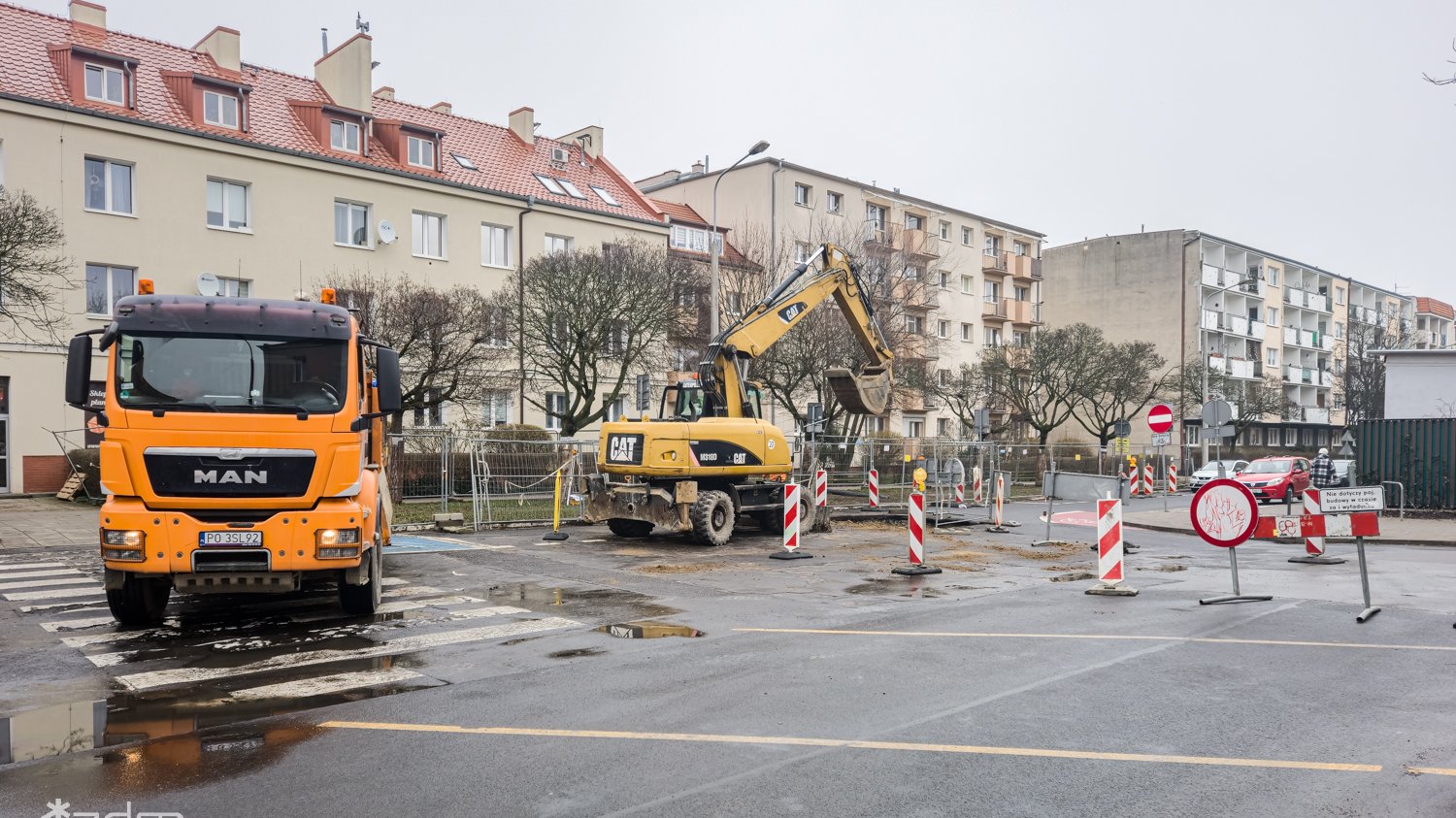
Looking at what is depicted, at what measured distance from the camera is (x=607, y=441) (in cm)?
1817

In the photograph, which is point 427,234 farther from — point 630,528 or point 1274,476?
point 1274,476

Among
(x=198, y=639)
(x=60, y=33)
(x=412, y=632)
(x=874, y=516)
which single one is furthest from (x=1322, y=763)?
(x=60, y=33)

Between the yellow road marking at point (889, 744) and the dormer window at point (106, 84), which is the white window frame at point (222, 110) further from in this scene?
the yellow road marking at point (889, 744)

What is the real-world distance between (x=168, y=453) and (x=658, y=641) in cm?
434

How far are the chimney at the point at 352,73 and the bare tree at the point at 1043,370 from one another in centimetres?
2695

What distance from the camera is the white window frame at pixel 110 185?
26.0 meters

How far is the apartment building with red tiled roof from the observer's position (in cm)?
2527

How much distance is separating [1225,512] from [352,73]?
3129 cm

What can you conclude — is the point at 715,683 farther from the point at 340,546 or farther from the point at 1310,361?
the point at 1310,361

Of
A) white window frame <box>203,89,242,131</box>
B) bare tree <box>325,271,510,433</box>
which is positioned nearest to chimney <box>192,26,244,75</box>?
white window frame <box>203,89,242,131</box>

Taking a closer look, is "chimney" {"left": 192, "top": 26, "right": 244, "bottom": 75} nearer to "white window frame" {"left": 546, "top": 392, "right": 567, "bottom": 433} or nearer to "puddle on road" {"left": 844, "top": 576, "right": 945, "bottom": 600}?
"white window frame" {"left": 546, "top": 392, "right": 567, "bottom": 433}

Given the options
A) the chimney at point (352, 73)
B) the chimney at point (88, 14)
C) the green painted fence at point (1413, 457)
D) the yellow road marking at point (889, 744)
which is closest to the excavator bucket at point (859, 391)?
the yellow road marking at point (889, 744)

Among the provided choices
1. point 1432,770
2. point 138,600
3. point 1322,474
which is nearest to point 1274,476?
point 1322,474

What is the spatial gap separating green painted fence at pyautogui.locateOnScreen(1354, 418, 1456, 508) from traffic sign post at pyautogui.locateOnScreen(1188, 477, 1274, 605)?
19.3 metres
